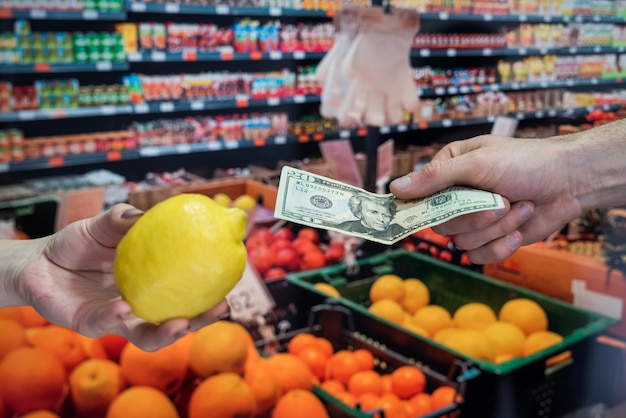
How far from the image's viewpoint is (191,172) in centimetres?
509

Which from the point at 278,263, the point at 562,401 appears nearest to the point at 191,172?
the point at 278,263

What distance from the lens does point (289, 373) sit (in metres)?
1.54

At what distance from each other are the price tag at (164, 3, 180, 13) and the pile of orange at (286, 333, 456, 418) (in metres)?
3.20

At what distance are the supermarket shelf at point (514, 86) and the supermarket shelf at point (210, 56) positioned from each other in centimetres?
118

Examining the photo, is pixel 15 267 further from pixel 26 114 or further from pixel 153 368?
pixel 26 114

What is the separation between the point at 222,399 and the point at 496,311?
128 centimetres

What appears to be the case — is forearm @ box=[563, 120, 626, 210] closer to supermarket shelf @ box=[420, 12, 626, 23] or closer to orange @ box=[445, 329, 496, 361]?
orange @ box=[445, 329, 496, 361]

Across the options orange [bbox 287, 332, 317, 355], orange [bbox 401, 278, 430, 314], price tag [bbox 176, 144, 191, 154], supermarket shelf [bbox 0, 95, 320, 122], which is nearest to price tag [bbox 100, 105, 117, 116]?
supermarket shelf [bbox 0, 95, 320, 122]

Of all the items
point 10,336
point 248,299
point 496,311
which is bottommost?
point 496,311

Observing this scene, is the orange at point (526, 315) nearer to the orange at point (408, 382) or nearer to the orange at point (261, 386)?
the orange at point (408, 382)

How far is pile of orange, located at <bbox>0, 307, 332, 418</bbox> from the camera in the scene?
1261mm

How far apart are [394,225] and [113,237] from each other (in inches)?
15.8

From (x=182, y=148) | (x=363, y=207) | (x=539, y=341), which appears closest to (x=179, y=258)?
(x=363, y=207)

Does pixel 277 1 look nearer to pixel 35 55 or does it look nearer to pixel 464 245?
pixel 35 55
